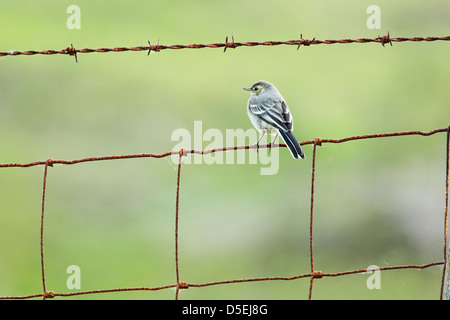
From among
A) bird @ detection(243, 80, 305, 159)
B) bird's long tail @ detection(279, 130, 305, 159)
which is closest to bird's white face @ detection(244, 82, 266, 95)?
bird @ detection(243, 80, 305, 159)

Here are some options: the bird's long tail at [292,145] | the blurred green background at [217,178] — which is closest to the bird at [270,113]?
the bird's long tail at [292,145]

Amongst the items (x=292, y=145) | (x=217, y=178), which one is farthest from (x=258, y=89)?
(x=217, y=178)

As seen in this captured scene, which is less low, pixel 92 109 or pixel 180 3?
pixel 180 3

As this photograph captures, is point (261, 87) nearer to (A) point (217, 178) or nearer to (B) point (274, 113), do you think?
(B) point (274, 113)

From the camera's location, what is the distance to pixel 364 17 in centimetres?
2906

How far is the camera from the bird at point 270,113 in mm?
5762

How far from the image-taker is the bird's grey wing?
587 centimetres

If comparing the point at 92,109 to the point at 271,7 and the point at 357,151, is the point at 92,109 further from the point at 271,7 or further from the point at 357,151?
the point at 271,7

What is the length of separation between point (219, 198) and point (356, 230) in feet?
9.32

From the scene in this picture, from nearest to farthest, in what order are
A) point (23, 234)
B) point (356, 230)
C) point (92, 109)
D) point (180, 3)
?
point (356, 230) → point (23, 234) → point (92, 109) → point (180, 3)

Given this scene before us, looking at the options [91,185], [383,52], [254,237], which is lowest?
[254,237]

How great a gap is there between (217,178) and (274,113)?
918 centimetres
